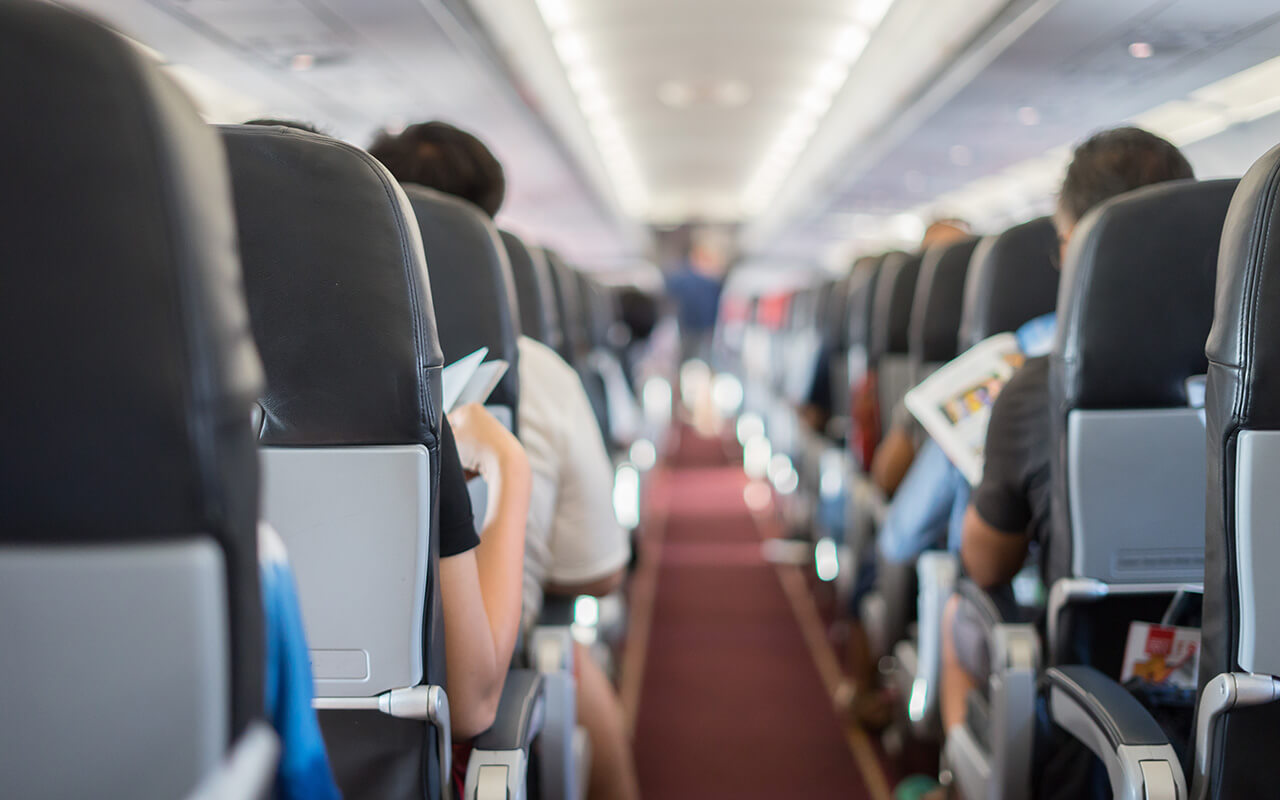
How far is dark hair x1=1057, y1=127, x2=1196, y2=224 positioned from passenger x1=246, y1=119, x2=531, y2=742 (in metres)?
1.26

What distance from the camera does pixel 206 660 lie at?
64 cm

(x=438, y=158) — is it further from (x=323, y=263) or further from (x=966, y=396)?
(x=966, y=396)

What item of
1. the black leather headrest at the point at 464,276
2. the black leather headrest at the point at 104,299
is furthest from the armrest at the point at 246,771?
the black leather headrest at the point at 464,276

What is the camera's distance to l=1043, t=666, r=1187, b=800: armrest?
50.7 inches

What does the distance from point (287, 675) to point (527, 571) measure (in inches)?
42.1

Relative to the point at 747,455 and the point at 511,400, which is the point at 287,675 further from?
the point at 747,455

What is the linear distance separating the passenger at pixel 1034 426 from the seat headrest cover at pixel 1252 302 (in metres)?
0.69

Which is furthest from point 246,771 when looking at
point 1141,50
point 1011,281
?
point 1141,50

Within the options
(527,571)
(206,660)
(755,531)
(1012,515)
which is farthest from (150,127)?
(755,531)

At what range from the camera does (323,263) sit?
3.59ft

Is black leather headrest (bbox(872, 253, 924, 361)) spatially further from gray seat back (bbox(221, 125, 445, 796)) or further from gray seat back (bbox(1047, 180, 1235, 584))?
gray seat back (bbox(221, 125, 445, 796))

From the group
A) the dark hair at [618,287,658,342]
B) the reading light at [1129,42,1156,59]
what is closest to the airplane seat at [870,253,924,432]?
the reading light at [1129,42,1156,59]

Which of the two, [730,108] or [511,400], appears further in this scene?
[730,108]

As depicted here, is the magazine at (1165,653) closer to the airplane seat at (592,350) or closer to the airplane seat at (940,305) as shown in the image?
the airplane seat at (940,305)
